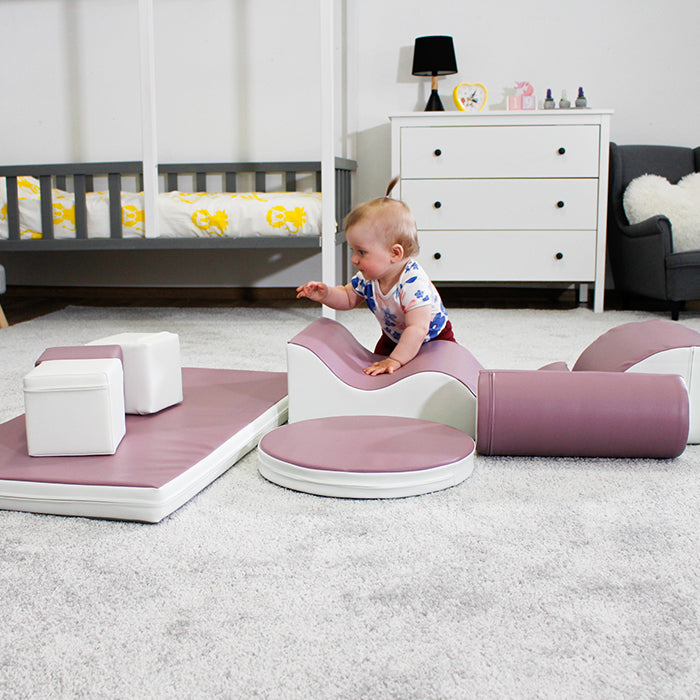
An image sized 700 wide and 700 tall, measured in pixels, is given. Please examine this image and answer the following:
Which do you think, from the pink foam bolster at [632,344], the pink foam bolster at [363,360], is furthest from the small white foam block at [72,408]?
the pink foam bolster at [632,344]

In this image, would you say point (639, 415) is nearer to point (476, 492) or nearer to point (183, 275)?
point (476, 492)

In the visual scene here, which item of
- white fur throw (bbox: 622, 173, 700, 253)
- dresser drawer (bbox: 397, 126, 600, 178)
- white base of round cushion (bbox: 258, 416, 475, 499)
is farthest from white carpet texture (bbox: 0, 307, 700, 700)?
dresser drawer (bbox: 397, 126, 600, 178)

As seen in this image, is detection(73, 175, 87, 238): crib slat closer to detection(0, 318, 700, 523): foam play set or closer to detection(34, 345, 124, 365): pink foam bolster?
detection(0, 318, 700, 523): foam play set

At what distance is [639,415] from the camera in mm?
1288

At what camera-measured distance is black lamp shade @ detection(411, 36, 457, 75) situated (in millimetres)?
3346

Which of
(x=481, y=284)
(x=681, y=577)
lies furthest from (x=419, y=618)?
(x=481, y=284)

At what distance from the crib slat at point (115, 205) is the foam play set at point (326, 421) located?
1524mm

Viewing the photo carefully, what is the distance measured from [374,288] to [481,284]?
7.17 feet

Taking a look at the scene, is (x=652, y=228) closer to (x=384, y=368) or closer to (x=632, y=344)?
(x=632, y=344)

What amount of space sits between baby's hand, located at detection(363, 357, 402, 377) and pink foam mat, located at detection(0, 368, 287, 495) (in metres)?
0.19

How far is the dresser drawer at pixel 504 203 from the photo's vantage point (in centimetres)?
325

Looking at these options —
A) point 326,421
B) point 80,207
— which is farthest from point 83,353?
point 80,207

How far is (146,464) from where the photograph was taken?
46.7 inches

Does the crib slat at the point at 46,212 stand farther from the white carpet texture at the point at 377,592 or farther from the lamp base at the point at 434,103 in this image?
the white carpet texture at the point at 377,592
